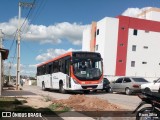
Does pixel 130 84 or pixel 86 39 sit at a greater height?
pixel 86 39

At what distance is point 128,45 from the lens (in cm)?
5934

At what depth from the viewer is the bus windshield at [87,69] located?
22922mm

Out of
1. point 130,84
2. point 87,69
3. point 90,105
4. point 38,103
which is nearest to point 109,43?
point 130,84

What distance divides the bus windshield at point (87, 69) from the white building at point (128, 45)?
34.2m

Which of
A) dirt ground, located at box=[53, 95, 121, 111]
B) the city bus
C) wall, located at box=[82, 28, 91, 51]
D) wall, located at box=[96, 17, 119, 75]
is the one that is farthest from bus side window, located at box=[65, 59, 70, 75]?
wall, located at box=[82, 28, 91, 51]

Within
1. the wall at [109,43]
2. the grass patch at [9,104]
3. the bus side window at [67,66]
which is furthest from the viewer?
the wall at [109,43]

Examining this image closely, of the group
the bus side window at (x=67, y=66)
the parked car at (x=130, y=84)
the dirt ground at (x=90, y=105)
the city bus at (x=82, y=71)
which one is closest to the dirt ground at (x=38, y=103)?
the dirt ground at (x=90, y=105)

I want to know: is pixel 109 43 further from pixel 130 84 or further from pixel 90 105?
pixel 90 105

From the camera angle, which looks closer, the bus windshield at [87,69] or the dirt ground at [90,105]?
the dirt ground at [90,105]

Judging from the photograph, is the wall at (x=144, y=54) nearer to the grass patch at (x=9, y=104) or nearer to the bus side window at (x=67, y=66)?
the bus side window at (x=67, y=66)

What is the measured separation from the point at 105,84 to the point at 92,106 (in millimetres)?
17903

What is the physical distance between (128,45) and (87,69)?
37.5 m

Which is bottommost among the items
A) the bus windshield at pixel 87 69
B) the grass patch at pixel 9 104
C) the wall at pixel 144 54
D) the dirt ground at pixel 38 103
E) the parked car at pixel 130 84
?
the dirt ground at pixel 38 103

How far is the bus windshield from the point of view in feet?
75.2
